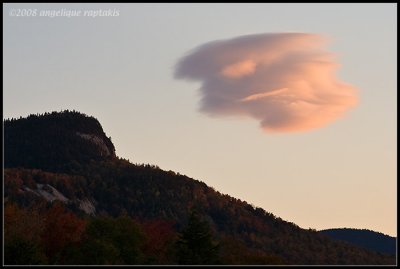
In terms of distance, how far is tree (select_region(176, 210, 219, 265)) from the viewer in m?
106

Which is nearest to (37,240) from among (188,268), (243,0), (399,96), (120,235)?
(120,235)

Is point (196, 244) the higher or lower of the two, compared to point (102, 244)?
higher

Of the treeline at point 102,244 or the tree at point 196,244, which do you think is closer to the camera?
the treeline at point 102,244

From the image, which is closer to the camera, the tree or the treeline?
the treeline

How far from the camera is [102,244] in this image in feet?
357

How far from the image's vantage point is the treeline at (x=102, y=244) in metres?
104

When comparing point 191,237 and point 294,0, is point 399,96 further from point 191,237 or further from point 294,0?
point 191,237

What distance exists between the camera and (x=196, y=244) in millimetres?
107812

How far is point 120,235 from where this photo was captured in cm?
12406

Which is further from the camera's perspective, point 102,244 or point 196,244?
point 102,244

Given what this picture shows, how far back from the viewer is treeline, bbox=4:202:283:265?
104375 mm

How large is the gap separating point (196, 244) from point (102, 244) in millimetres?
12842

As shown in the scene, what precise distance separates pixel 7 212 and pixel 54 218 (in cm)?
874

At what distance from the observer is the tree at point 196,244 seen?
349 feet
